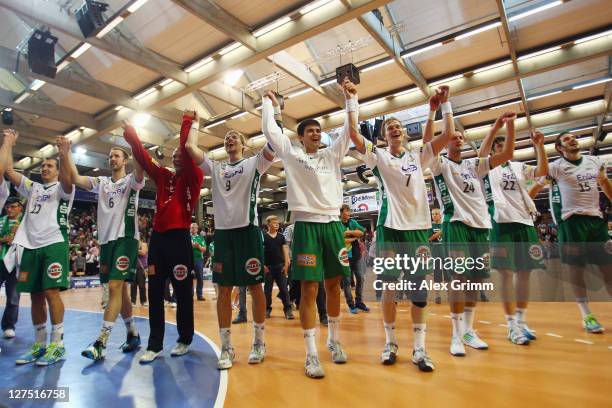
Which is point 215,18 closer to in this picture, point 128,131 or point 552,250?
point 128,131

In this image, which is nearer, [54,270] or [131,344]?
[54,270]

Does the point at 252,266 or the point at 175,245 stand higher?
the point at 175,245

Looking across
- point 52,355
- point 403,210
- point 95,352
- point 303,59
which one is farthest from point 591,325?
point 303,59

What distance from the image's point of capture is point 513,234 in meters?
3.94

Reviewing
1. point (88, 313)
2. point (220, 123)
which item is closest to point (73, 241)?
point (220, 123)

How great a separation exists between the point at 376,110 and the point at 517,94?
4.44m

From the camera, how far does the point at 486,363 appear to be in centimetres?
295

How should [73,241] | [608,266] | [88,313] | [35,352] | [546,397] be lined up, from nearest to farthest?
1. [546,397]
2. [35,352]
3. [608,266]
4. [88,313]
5. [73,241]

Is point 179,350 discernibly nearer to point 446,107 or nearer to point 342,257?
point 342,257

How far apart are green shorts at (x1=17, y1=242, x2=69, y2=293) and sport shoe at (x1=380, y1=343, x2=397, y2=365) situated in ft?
9.99

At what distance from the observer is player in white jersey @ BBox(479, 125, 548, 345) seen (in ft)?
12.3

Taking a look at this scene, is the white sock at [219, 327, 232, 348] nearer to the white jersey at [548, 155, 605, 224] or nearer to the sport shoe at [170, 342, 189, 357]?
the sport shoe at [170, 342, 189, 357]

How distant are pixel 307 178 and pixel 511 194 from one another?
8.20 ft

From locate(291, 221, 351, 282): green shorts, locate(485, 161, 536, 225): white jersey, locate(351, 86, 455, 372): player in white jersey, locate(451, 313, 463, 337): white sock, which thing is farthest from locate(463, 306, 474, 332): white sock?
locate(291, 221, 351, 282): green shorts
